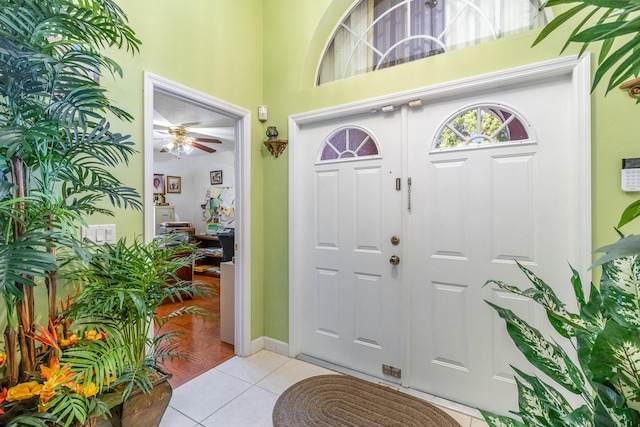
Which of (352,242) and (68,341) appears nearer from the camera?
(68,341)

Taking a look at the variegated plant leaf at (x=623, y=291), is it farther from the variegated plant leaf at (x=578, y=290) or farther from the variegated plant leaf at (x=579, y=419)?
the variegated plant leaf at (x=579, y=419)

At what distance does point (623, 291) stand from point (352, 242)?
1.75 metres

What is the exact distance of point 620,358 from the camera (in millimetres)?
464

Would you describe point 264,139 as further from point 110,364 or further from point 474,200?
point 110,364

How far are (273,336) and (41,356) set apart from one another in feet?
5.33

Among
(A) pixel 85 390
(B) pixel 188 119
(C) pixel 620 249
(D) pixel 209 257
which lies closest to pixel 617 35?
(C) pixel 620 249

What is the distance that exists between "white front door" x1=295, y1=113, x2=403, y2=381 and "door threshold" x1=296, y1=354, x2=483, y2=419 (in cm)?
4

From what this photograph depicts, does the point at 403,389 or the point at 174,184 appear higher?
the point at 174,184

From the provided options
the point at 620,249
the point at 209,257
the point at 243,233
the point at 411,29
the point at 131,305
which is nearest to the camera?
the point at 620,249

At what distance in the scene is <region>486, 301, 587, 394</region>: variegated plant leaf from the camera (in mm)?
586

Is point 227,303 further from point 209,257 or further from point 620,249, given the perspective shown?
point 209,257

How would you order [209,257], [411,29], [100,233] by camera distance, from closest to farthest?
[100,233], [411,29], [209,257]

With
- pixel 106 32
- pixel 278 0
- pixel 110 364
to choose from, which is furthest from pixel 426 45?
pixel 110 364

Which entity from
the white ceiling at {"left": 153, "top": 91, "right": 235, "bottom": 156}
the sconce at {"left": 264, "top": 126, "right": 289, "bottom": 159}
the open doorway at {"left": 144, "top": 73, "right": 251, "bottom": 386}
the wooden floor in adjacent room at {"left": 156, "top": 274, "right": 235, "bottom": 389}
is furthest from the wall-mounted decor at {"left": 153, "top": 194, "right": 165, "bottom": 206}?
the sconce at {"left": 264, "top": 126, "right": 289, "bottom": 159}
